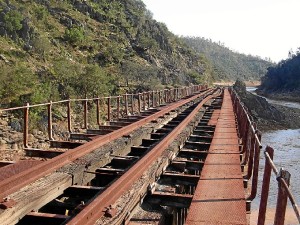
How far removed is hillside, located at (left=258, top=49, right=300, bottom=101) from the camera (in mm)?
93812

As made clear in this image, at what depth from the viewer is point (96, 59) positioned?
165ft

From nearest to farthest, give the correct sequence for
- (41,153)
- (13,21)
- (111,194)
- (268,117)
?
(111,194) < (41,153) < (13,21) < (268,117)

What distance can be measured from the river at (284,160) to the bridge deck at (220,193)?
3.67 m

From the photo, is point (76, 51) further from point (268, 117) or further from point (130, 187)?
point (130, 187)

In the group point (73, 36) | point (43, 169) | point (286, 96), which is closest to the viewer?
point (43, 169)

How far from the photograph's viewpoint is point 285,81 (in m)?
101

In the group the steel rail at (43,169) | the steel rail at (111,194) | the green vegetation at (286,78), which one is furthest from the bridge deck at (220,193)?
the green vegetation at (286,78)

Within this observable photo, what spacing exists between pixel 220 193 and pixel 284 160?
2198 cm

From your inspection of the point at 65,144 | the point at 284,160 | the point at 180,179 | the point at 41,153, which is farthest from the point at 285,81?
the point at 180,179

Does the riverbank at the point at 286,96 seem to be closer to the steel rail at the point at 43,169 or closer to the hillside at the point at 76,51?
the hillside at the point at 76,51

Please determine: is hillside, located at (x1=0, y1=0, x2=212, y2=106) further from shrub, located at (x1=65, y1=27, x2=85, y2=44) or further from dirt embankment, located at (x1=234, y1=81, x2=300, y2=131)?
dirt embankment, located at (x1=234, y1=81, x2=300, y2=131)

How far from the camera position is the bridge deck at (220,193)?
13.3 feet

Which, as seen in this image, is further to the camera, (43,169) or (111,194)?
(43,169)

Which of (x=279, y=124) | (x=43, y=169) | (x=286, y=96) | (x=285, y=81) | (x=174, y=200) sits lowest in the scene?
(x=279, y=124)
